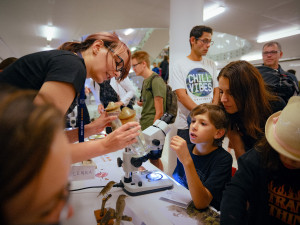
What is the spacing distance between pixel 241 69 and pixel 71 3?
14.8 ft

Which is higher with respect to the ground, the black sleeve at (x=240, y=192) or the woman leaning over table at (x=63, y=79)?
the woman leaning over table at (x=63, y=79)

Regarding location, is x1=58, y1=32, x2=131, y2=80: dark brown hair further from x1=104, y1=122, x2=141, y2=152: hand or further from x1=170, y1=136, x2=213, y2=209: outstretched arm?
x1=170, y1=136, x2=213, y2=209: outstretched arm

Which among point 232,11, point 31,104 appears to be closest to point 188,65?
point 31,104

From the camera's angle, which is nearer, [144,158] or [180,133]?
[144,158]

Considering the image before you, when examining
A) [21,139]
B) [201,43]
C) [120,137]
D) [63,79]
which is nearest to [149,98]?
[201,43]

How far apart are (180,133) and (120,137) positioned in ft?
4.60

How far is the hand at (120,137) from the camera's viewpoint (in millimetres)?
911

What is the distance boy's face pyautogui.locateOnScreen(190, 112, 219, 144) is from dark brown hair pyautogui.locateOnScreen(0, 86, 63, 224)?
122 cm

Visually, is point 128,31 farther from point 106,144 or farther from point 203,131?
point 106,144

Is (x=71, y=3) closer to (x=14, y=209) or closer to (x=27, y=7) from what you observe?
(x=27, y=7)

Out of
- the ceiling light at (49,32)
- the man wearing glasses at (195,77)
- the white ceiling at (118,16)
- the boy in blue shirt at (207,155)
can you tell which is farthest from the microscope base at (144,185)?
the ceiling light at (49,32)

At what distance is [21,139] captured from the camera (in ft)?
0.98

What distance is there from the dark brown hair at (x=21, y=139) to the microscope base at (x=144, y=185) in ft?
2.91

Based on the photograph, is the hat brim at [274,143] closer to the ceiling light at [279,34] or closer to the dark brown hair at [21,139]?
the dark brown hair at [21,139]
